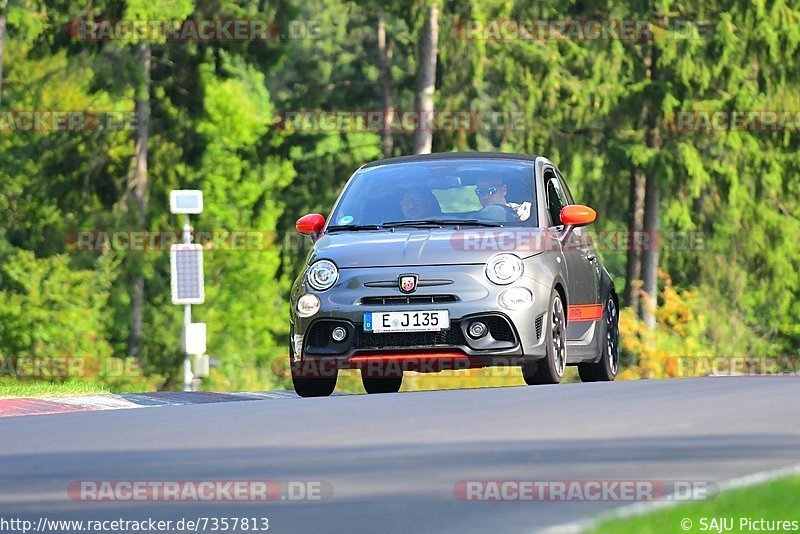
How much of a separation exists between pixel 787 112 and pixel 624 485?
36322 mm

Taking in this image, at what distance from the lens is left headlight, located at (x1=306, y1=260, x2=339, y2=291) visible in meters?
A: 15.0

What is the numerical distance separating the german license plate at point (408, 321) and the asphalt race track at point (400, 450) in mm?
595

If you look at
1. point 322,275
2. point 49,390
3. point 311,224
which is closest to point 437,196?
point 311,224

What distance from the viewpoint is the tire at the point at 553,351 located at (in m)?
15.4

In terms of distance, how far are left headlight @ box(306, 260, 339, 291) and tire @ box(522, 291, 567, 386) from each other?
1.67 meters

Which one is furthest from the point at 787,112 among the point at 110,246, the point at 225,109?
the point at 225,109

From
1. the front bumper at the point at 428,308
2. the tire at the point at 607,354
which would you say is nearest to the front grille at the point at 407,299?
the front bumper at the point at 428,308

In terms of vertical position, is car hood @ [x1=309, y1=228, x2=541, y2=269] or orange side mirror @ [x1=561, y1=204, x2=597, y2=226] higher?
orange side mirror @ [x1=561, y1=204, x2=597, y2=226]

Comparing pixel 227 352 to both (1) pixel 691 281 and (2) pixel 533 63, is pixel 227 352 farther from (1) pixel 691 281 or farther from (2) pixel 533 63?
(2) pixel 533 63

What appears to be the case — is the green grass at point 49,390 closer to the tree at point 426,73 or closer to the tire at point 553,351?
the tire at point 553,351

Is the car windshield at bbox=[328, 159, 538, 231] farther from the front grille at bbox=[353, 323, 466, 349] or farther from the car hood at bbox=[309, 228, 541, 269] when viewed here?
the front grille at bbox=[353, 323, 466, 349]

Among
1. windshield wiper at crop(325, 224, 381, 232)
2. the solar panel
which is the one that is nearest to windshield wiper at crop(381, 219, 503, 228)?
windshield wiper at crop(325, 224, 381, 232)

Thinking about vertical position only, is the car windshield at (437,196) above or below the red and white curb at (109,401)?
above

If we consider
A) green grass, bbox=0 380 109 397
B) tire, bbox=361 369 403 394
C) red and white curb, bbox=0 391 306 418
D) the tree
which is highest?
the tree
